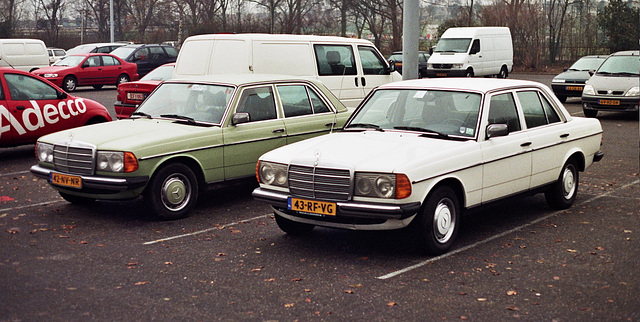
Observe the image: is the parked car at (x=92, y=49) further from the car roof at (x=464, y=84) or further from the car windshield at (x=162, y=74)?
the car roof at (x=464, y=84)

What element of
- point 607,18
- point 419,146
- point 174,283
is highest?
point 607,18

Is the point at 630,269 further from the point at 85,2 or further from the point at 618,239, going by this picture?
the point at 85,2

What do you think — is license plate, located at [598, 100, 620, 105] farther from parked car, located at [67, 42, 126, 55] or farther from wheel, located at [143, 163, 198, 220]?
parked car, located at [67, 42, 126, 55]

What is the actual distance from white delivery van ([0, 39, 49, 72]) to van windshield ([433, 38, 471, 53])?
1702 cm

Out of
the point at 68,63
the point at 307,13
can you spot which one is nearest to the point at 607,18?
the point at 307,13

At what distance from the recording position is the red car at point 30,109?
40.9 ft

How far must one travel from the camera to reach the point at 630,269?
21.8ft

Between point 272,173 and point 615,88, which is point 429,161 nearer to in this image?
point 272,173

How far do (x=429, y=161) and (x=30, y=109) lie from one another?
8.19 m

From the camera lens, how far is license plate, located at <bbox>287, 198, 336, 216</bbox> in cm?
681

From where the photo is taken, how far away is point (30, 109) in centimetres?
1270

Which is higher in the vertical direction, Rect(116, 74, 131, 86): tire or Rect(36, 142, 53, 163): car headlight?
Rect(116, 74, 131, 86): tire

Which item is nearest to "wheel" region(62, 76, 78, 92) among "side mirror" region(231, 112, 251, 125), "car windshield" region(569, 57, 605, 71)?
"car windshield" region(569, 57, 605, 71)

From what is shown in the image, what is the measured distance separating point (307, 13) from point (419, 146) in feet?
174
